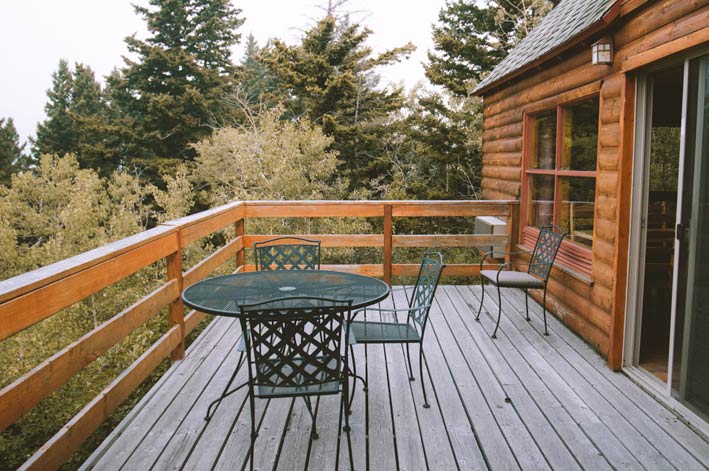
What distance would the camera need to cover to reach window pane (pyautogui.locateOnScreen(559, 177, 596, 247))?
4.29 m

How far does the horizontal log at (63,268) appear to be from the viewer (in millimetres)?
1810

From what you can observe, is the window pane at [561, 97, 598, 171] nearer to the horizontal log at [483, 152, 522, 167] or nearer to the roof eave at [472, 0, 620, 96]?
the roof eave at [472, 0, 620, 96]

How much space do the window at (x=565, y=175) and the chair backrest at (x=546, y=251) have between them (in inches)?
7.5

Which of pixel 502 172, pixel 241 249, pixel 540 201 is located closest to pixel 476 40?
pixel 502 172

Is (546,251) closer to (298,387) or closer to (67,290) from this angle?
(298,387)

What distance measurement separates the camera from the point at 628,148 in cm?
346

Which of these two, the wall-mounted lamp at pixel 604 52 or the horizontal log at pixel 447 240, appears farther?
the horizontal log at pixel 447 240

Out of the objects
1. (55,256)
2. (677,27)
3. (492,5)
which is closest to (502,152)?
(677,27)

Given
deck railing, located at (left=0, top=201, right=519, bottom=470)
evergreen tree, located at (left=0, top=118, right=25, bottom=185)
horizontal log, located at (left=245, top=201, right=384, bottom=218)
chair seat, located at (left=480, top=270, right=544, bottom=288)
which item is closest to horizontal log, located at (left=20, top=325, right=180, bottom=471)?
deck railing, located at (left=0, top=201, right=519, bottom=470)

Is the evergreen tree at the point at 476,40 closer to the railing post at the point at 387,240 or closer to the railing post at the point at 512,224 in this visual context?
the railing post at the point at 512,224

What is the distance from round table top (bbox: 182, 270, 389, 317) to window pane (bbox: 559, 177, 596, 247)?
6.86 feet

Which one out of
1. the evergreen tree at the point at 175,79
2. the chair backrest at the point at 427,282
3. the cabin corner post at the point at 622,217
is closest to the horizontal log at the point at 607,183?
the cabin corner post at the point at 622,217

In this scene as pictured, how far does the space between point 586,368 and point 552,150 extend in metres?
2.49

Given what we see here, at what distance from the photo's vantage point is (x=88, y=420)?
92.0 inches
